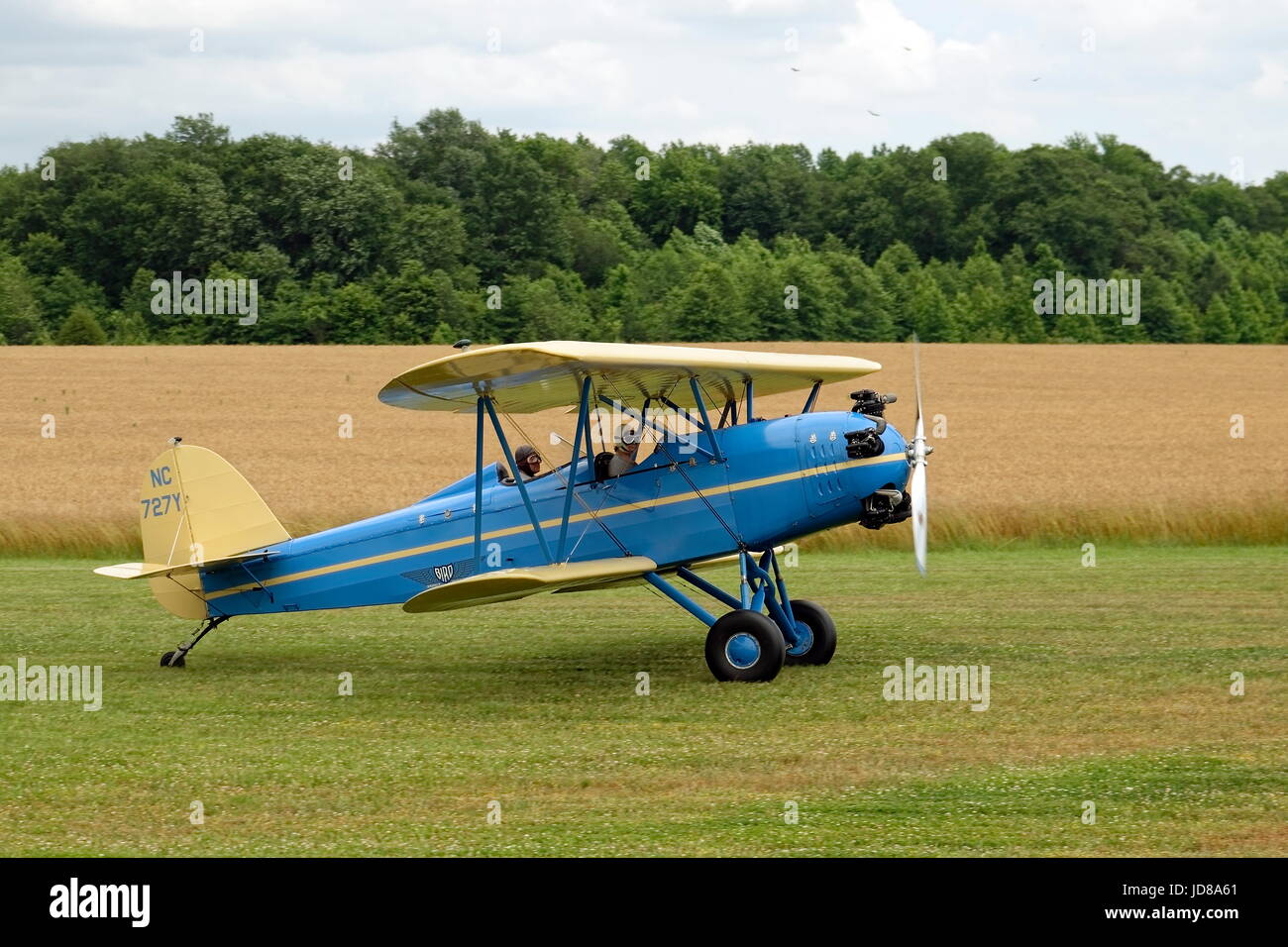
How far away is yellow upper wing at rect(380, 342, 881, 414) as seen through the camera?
10.4 m

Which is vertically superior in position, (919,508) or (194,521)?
(919,508)

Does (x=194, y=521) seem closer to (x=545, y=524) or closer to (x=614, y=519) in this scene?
(x=545, y=524)

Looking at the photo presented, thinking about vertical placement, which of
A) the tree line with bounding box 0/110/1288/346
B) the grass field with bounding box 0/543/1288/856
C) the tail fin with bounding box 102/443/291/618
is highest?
the tree line with bounding box 0/110/1288/346

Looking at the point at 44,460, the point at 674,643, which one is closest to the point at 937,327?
the point at 44,460

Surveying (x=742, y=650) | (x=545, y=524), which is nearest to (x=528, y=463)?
(x=545, y=524)

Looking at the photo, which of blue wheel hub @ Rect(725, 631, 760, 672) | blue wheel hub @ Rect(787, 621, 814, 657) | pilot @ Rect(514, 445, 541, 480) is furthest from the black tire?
pilot @ Rect(514, 445, 541, 480)

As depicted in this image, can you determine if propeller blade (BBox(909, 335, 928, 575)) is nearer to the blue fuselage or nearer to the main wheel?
the blue fuselage

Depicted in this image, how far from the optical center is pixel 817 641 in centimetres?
1212

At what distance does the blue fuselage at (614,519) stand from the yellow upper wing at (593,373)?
1.83 ft

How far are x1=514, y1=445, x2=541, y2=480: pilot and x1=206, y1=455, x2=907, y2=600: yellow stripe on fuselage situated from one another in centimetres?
53

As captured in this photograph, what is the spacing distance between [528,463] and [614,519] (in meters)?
0.98

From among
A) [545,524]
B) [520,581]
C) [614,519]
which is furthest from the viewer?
[545,524]

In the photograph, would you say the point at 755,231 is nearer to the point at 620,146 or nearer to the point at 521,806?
the point at 620,146

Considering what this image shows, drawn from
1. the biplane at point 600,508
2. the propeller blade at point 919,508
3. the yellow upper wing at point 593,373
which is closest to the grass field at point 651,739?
the biplane at point 600,508
